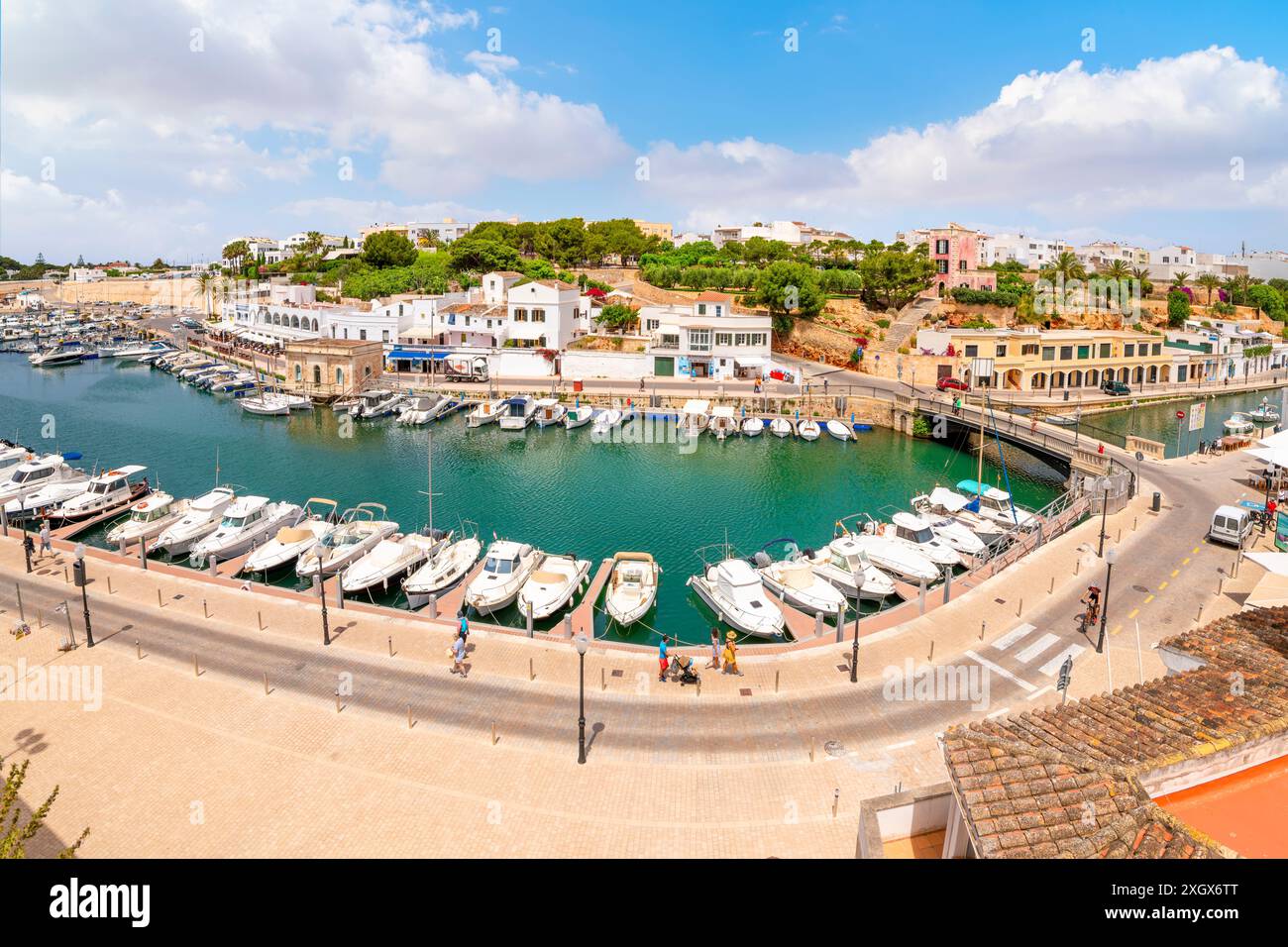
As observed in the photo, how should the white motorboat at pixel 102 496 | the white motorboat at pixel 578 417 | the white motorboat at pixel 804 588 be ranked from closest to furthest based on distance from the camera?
the white motorboat at pixel 804 588 → the white motorboat at pixel 102 496 → the white motorboat at pixel 578 417

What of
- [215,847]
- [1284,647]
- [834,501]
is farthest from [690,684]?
[834,501]

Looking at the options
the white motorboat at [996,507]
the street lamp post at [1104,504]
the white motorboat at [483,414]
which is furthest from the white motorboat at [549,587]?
Answer: the white motorboat at [483,414]

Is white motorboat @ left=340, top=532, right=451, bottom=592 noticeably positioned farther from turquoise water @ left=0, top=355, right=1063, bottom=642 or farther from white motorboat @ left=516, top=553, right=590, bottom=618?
white motorboat @ left=516, top=553, right=590, bottom=618

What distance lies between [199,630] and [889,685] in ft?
71.2

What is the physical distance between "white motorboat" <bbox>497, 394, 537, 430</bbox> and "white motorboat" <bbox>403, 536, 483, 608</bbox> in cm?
3157

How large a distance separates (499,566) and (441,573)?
2351 mm

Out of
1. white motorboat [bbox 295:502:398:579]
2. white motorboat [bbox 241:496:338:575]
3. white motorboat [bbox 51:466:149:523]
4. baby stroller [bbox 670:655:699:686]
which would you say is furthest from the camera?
white motorboat [bbox 51:466:149:523]

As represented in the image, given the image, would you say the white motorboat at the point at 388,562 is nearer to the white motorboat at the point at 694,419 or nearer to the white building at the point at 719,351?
the white motorboat at the point at 694,419

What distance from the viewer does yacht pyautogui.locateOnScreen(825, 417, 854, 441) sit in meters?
60.6

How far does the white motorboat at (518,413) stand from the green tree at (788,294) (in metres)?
32.5

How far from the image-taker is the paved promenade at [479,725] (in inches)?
628

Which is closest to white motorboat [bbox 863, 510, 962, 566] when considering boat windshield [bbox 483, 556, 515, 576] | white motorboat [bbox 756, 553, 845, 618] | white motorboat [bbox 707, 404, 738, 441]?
white motorboat [bbox 756, 553, 845, 618]

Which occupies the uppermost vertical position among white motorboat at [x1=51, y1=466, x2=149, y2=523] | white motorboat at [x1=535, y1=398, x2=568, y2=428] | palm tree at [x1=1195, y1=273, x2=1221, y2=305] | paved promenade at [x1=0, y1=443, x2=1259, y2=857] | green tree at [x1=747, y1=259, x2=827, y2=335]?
palm tree at [x1=1195, y1=273, x2=1221, y2=305]

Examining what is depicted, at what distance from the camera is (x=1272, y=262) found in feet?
497
